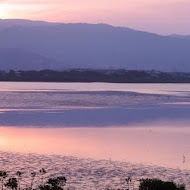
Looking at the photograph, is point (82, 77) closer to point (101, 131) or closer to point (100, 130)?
point (100, 130)

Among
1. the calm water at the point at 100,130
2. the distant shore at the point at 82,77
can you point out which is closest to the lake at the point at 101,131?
the calm water at the point at 100,130

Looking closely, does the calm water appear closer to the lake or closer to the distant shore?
the lake

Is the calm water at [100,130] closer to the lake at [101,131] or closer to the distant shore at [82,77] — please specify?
the lake at [101,131]

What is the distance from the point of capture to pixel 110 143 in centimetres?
2711

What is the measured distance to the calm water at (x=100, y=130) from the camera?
2377cm

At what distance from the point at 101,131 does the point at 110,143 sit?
559 cm

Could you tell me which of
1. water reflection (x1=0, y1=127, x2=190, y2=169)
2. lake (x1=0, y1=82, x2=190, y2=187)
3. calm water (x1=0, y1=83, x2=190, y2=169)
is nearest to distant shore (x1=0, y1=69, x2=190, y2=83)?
Result: calm water (x1=0, y1=83, x2=190, y2=169)

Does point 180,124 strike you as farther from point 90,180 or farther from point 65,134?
point 90,180

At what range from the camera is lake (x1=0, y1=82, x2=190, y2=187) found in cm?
2327

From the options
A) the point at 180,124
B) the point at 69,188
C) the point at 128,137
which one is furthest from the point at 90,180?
the point at 180,124

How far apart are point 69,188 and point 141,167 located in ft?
14.7

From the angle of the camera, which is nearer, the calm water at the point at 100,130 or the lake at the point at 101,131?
the lake at the point at 101,131

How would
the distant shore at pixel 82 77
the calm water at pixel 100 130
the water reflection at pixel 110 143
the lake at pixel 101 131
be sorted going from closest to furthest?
the water reflection at pixel 110 143 → the lake at pixel 101 131 → the calm water at pixel 100 130 → the distant shore at pixel 82 77

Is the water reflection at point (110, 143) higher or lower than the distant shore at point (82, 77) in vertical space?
lower
